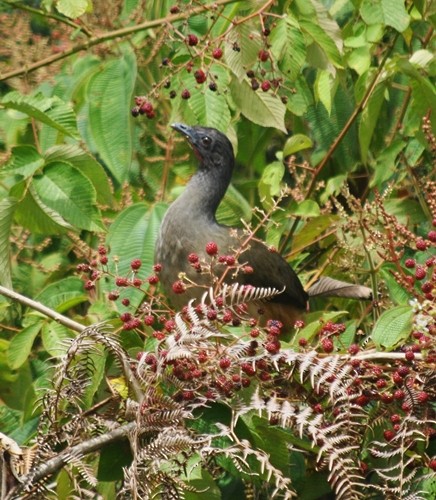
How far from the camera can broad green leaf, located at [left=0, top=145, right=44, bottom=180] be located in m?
4.35

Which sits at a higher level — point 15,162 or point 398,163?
point 15,162

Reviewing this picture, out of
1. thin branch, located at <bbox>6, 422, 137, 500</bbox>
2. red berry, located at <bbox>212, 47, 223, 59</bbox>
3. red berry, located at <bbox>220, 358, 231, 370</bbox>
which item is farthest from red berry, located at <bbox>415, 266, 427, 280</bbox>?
red berry, located at <bbox>212, 47, 223, 59</bbox>

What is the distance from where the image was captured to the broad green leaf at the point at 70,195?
435cm

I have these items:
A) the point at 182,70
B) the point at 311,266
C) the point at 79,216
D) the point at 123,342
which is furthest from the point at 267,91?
the point at 311,266

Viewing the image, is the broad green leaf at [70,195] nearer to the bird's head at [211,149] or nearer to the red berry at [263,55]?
the red berry at [263,55]

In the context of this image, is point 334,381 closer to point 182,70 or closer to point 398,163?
point 182,70

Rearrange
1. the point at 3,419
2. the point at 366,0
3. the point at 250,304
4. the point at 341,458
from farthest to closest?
1. the point at 250,304
2. the point at 3,419
3. the point at 366,0
4. the point at 341,458

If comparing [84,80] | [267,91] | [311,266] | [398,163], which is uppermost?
[267,91]

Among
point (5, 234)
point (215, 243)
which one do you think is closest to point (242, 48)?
point (215, 243)

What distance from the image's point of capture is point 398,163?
17.9 feet

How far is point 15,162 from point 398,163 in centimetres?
176

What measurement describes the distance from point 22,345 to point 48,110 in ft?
2.67

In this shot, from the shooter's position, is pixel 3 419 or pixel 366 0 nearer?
pixel 366 0

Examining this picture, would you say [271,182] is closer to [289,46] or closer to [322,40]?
[322,40]
